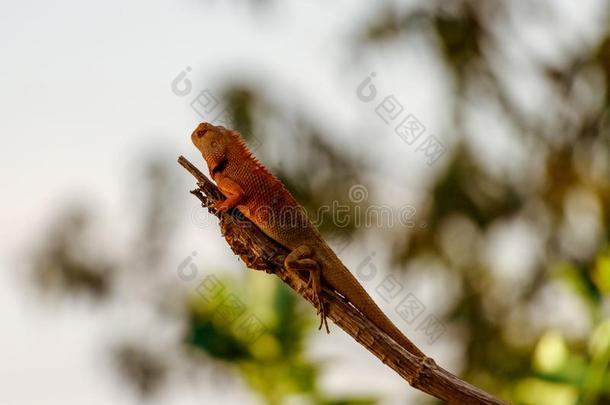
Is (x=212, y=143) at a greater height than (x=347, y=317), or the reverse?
(x=212, y=143)

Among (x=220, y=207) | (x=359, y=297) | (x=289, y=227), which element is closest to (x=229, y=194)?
(x=220, y=207)

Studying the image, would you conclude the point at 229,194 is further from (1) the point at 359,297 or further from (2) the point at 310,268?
(1) the point at 359,297

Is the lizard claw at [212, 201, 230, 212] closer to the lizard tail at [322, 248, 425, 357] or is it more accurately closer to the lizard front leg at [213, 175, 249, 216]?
the lizard front leg at [213, 175, 249, 216]

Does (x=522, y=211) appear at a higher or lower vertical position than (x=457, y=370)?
higher

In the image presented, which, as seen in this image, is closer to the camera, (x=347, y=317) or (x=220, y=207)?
(x=347, y=317)

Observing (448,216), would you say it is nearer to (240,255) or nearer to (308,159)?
(308,159)

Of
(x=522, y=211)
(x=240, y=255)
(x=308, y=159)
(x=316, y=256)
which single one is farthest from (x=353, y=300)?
(x=522, y=211)

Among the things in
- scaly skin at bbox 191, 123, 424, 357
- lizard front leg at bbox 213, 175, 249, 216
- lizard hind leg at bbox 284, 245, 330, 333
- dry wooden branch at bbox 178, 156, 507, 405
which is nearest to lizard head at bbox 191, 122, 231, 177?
scaly skin at bbox 191, 123, 424, 357

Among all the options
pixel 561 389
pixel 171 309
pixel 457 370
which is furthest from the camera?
pixel 457 370
